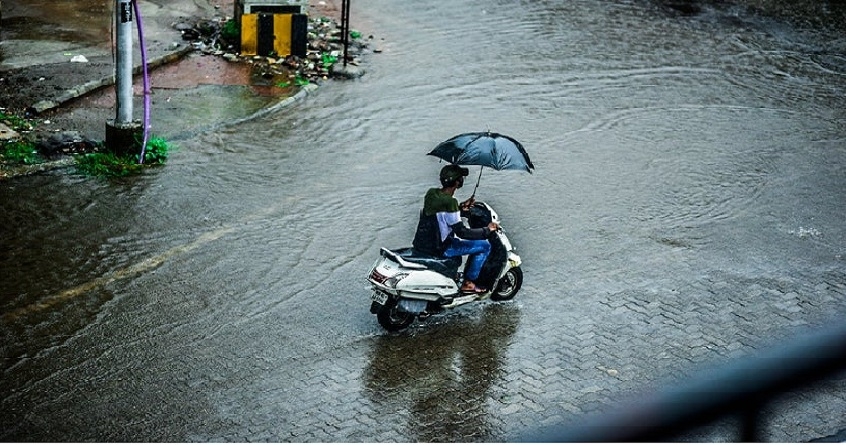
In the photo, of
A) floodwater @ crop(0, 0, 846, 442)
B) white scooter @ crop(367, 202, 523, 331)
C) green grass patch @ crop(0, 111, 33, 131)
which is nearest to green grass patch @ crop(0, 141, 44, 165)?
floodwater @ crop(0, 0, 846, 442)

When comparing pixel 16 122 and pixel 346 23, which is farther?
pixel 346 23

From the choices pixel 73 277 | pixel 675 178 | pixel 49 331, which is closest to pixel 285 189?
pixel 73 277

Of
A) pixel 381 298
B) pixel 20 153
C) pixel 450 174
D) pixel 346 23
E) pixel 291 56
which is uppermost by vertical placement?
pixel 450 174

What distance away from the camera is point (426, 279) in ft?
28.4

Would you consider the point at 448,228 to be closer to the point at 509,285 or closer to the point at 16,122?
the point at 509,285

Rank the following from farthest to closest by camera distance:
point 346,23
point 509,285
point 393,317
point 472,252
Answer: point 346,23, point 509,285, point 472,252, point 393,317

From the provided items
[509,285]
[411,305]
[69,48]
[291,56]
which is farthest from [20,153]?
[509,285]

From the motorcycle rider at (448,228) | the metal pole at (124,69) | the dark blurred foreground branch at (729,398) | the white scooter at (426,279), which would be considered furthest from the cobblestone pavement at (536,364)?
the metal pole at (124,69)

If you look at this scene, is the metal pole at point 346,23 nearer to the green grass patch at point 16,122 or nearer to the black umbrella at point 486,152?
the green grass patch at point 16,122

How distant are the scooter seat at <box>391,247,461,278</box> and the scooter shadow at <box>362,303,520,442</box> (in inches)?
21.8

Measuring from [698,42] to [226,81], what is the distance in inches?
379

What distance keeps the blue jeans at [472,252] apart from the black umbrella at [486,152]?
0.70m

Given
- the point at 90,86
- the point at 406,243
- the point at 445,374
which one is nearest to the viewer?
the point at 445,374

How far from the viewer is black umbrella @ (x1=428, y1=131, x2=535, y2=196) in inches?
361
